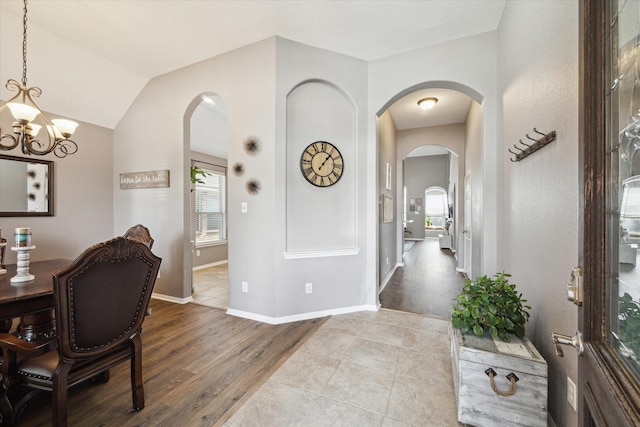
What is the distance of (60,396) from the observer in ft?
4.06

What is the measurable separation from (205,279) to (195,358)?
9.21ft

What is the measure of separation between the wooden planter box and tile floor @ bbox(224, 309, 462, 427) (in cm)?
19

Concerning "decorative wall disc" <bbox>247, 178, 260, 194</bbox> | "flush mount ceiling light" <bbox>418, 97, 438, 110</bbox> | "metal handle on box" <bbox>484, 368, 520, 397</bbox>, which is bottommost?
"metal handle on box" <bbox>484, 368, 520, 397</bbox>

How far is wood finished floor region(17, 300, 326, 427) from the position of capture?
5.11 feet

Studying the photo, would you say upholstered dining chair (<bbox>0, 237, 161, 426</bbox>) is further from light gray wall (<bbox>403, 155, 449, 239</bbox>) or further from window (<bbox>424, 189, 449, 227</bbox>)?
window (<bbox>424, 189, 449, 227</bbox>)

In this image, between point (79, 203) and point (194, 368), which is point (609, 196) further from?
point (79, 203)

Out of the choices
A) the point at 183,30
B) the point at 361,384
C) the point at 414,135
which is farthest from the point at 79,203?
the point at 414,135

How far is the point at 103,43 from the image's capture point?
300 centimetres

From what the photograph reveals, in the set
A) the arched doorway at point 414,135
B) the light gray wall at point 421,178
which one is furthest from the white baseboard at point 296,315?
the light gray wall at point 421,178

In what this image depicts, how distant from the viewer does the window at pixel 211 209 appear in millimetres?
5773

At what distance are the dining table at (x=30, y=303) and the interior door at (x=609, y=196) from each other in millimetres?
2604

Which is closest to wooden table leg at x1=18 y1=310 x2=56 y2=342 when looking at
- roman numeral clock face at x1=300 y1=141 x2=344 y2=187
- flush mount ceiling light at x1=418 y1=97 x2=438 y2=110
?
roman numeral clock face at x1=300 y1=141 x2=344 y2=187

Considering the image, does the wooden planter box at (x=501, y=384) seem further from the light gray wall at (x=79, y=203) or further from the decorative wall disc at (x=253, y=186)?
the light gray wall at (x=79, y=203)

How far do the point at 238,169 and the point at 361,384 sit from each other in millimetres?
2489
